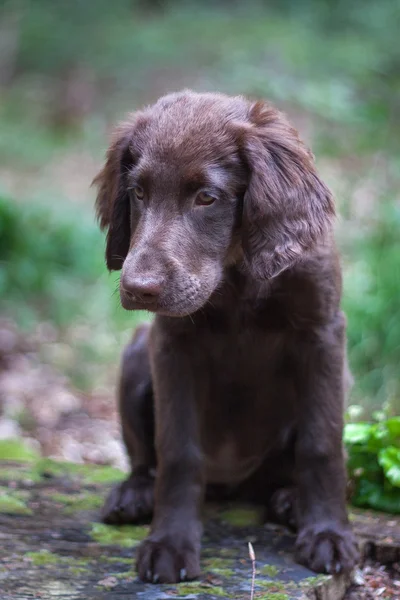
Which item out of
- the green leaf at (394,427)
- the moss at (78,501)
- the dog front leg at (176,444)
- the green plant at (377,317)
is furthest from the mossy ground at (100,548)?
the green plant at (377,317)

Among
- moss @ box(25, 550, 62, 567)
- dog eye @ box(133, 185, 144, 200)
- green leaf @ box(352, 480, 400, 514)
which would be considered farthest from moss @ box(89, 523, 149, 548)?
dog eye @ box(133, 185, 144, 200)

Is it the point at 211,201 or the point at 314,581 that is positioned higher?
the point at 211,201

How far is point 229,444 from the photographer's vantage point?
356 cm

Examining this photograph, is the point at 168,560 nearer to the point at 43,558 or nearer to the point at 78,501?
the point at 43,558

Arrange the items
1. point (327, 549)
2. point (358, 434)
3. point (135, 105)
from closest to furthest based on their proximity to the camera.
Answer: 1. point (327, 549)
2. point (358, 434)
3. point (135, 105)

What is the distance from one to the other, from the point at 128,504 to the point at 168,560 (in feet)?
1.77

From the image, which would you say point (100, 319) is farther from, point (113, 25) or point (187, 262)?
point (113, 25)

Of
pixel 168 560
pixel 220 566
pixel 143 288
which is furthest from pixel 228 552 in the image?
pixel 143 288

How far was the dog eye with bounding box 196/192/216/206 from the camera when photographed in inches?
112

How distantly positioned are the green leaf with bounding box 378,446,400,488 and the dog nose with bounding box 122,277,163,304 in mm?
1405

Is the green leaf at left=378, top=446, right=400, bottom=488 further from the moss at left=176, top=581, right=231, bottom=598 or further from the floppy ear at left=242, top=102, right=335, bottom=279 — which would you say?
the floppy ear at left=242, top=102, right=335, bottom=279

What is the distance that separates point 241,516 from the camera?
3.56 m

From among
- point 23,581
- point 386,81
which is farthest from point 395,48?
point 23,581

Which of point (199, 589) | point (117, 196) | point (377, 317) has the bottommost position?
point (199, 589)
